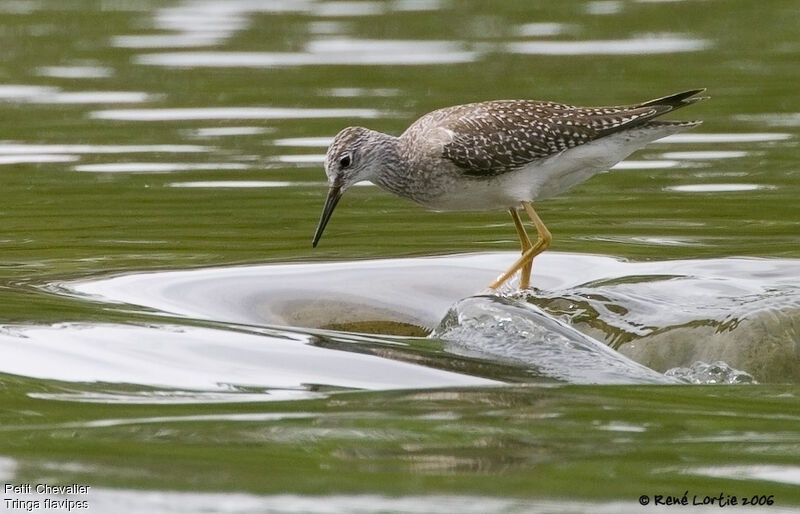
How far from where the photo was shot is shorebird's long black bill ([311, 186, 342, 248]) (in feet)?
31.9

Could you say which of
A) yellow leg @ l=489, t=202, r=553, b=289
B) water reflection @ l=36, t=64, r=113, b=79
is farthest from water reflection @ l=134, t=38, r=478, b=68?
yellow leg @ l=489, t=202, r=553, b=289

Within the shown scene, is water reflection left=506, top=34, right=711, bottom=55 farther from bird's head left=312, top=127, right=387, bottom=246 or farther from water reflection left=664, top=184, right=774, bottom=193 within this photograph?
bird's head left=312, top=127, right=387, bottom=246

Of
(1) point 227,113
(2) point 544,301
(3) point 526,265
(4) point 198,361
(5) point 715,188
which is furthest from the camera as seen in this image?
(1) point 227,113

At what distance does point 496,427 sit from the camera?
6.05 metres

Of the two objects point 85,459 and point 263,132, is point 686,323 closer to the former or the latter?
point 85,459

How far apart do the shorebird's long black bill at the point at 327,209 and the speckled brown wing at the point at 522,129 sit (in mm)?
760

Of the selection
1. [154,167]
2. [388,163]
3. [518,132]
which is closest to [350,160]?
[388,163]

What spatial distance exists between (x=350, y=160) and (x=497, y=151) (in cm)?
98

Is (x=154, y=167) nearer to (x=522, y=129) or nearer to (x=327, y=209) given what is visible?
(x=327, y=209)

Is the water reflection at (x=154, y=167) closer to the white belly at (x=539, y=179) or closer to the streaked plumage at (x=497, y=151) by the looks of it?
the streaked plumage at (x=497, y=151)

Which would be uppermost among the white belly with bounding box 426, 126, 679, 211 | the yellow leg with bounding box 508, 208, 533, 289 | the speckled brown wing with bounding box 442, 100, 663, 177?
the speckled brown wing with bounding box 442, 100, 663, 177

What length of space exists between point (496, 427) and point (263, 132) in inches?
310

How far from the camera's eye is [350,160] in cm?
1027

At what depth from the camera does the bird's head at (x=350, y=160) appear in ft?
33.4
